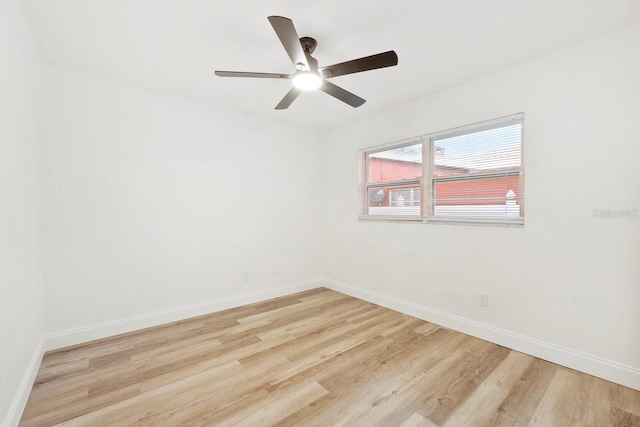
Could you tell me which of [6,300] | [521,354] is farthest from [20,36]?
[521,354]

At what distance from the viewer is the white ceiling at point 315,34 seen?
1.79m

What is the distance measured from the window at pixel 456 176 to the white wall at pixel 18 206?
3.37 m

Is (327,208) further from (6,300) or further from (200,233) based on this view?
(6,300)

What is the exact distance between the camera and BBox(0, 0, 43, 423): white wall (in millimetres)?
1525

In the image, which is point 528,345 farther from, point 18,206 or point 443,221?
point 18,206

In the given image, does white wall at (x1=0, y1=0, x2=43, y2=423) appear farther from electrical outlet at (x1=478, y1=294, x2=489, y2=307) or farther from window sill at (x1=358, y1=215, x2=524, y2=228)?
electrical outlet at (x1=478, y1=294, x2=489, y2=307)

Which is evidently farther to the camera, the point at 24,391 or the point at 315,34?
the point at 315,34

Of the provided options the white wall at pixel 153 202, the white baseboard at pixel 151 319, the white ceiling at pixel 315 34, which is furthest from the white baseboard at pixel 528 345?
the white ceiling at pixel 315 34

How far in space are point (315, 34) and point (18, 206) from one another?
92.1 inches

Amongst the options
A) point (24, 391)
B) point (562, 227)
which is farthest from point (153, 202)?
point (562, 227)

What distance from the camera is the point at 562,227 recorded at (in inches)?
89.1

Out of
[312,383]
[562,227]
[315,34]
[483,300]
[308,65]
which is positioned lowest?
[312,383]

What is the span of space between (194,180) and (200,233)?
637 mm

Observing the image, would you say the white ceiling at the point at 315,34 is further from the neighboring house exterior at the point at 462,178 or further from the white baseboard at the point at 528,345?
the white baseboard at the point at 528,345
